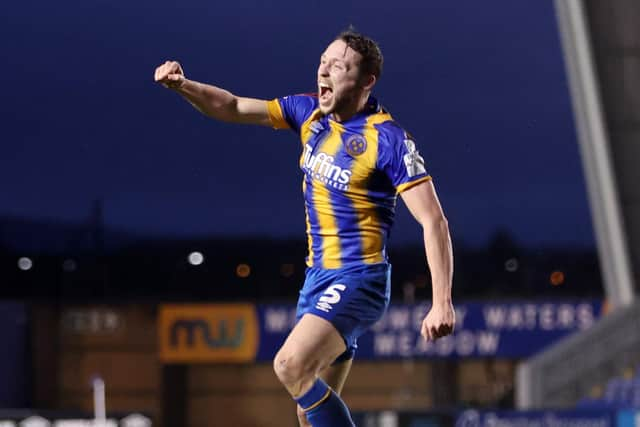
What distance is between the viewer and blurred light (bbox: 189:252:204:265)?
22.8m

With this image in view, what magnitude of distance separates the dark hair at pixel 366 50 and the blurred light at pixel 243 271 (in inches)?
691

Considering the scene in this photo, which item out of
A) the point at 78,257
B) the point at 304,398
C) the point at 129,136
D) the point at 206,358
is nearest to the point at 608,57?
the point at 206,358

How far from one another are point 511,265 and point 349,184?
18.9 m

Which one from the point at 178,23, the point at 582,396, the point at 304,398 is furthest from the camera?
the point at 582,396

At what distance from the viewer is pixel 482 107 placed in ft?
58.6

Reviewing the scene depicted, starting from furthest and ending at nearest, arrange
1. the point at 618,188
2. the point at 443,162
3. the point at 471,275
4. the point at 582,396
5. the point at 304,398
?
the point at 471,275, the point at 618,188, the point at 582,396, the point at 443,162, the point at 304,398

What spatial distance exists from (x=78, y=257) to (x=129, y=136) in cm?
248

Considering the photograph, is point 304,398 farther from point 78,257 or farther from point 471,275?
point 471,275

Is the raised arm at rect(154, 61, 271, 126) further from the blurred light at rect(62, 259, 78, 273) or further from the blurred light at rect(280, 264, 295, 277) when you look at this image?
the blurred light at rect(62, 259, 78, 273)

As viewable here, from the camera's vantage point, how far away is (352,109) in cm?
439

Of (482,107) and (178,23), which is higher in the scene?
(482,107)

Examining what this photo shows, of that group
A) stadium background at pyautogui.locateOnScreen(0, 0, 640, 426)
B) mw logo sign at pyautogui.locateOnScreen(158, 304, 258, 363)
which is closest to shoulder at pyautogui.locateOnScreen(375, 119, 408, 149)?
stadium background at pyautogui.locateOnScreen(0, 0, 640, 426)

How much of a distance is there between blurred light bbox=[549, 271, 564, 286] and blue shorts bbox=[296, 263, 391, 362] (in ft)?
53.7

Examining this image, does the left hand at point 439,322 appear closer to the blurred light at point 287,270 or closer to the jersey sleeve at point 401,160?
the jersey sleeve at point 401,160
